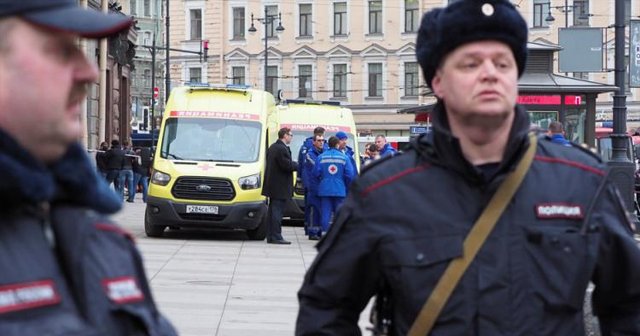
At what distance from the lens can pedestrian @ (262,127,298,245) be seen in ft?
59.6

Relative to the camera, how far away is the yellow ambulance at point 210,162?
1847cm

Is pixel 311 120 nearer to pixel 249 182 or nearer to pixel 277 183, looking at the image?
pixel 249 182

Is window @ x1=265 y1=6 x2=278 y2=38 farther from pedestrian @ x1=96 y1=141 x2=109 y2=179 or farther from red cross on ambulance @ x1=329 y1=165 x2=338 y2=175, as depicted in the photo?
red cross on ambulance @ x1=329 y1=165 x2=338 y2=175

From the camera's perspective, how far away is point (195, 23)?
69.2 metres

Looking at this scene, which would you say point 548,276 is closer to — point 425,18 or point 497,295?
point 497,295

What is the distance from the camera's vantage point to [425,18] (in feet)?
11.2

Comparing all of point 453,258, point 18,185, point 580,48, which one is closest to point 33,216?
point 18,185

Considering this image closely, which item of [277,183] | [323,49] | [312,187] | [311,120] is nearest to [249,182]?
[277,183]

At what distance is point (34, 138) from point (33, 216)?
0.48 feet

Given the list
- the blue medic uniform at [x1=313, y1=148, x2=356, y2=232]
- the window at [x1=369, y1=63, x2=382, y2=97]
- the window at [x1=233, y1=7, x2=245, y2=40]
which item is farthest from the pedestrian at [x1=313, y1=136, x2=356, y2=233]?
the window at [x1=233, y1=7, x2=245, y2=40]

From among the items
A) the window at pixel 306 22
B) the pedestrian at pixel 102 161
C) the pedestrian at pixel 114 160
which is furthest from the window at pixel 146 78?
the pedestrian at pixel 114 160

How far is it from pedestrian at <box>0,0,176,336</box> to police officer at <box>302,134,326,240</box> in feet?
55.2

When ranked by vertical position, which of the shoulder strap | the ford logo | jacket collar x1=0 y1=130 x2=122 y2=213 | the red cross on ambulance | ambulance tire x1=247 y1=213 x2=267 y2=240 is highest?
jacket collar x1=0 y1=130 x2=122 y2=213

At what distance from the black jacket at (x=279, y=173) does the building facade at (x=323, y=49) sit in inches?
1882
